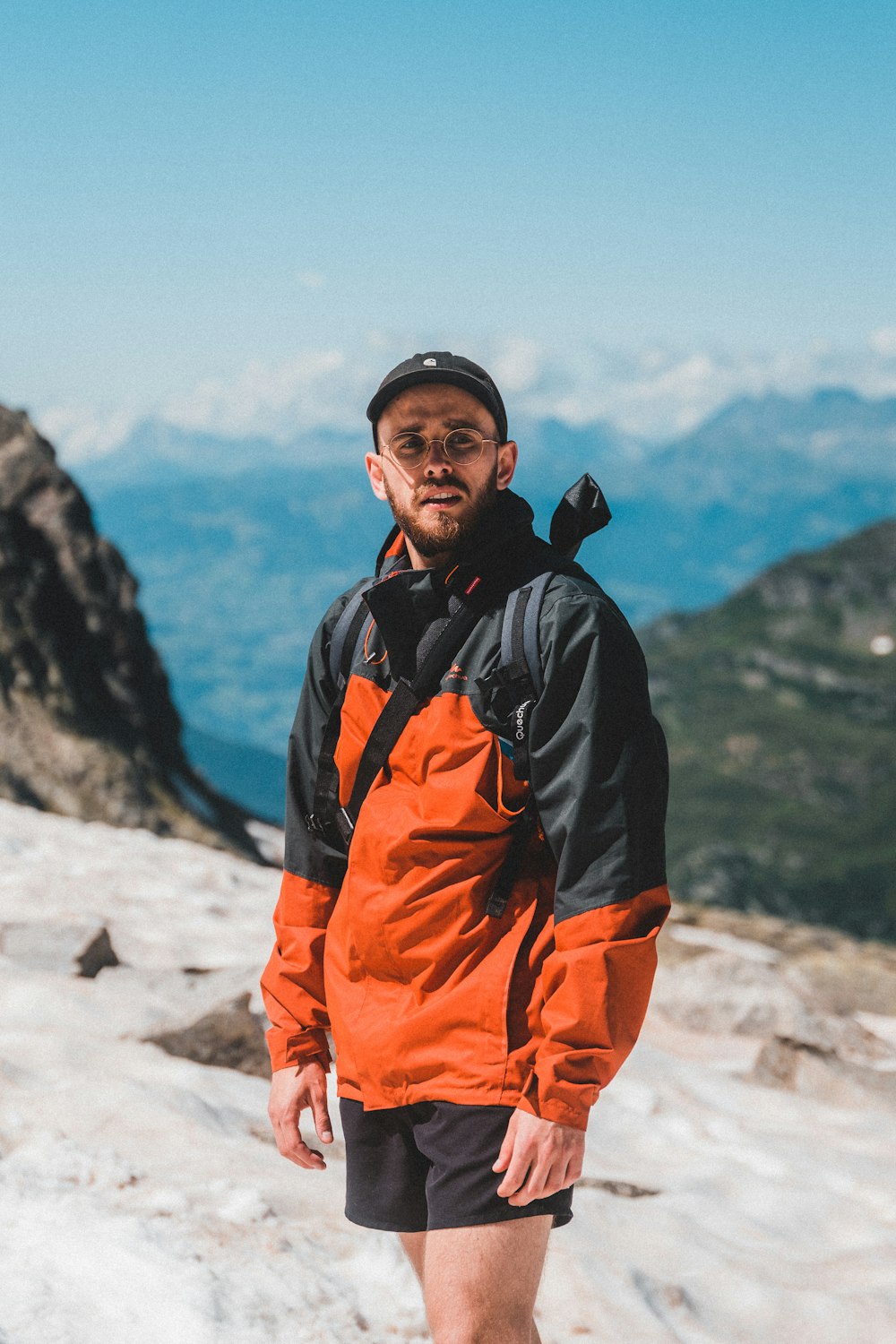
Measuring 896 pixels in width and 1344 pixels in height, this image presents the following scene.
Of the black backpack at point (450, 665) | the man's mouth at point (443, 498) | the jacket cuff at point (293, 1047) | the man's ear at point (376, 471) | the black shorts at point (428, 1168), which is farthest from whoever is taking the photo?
the man's ear at point (376, 471)

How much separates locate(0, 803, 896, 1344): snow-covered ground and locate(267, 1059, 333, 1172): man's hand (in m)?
1.08

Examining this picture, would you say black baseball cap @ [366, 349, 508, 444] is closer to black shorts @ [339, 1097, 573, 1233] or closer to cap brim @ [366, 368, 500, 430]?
cap brim @ [366, 368, 500, 430]

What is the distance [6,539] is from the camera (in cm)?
2317

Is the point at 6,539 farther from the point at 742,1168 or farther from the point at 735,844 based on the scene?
the point at 735,844

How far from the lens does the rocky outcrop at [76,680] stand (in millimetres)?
19938

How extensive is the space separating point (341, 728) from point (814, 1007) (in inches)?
423

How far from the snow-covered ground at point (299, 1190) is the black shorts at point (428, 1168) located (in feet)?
4.25

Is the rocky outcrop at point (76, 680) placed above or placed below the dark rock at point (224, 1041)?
above

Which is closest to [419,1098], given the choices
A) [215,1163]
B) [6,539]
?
[215,1163]

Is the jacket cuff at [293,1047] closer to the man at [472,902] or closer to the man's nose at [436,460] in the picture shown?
the man at [472,902]

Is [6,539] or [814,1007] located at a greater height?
[6,539]

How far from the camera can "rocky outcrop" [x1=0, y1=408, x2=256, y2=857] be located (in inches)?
785

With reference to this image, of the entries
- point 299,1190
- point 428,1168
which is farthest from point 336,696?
point 299,1190

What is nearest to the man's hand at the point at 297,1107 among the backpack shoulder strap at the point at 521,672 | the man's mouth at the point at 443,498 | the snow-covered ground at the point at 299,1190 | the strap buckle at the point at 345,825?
the strap buckle at the point at 345,825
